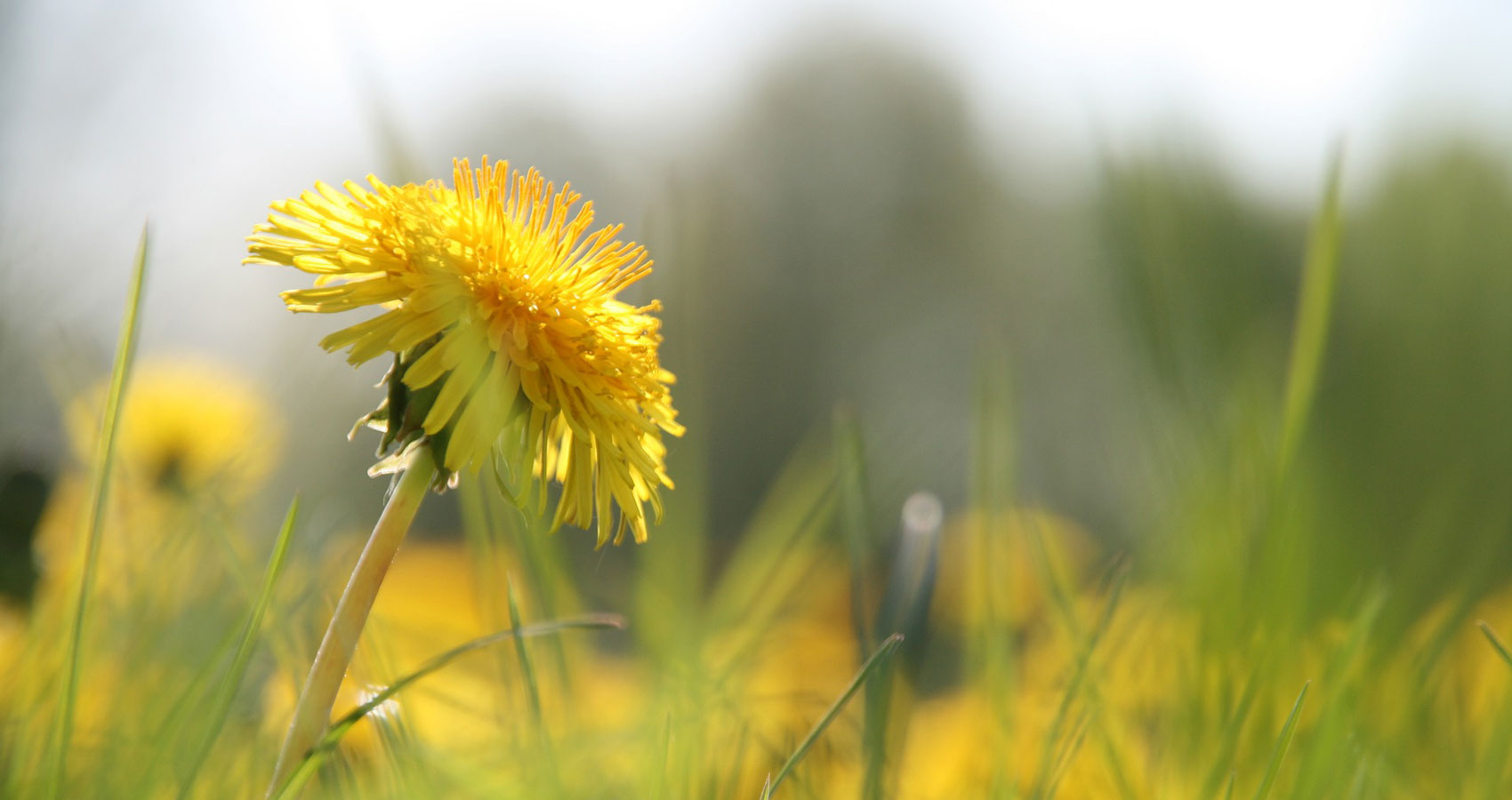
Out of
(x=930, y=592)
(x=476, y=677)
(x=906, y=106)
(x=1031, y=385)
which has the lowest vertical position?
(x=1031, y=385)

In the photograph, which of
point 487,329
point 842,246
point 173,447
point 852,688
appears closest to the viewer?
point 852,688

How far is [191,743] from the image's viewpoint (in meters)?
0.23

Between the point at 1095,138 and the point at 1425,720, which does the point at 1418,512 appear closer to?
the point at 1425,720

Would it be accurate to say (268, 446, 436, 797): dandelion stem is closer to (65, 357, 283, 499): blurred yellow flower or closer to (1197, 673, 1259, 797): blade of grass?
(1197, 673, 1259, 797): blade of grass

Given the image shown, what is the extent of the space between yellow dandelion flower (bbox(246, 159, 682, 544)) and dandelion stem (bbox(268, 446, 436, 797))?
0.02 m

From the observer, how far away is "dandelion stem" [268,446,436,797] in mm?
187

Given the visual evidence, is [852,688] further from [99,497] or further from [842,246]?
[842,246]

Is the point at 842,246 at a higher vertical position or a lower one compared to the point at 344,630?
lower

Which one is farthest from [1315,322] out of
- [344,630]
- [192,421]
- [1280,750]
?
[192,421]

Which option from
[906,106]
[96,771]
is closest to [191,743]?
[96,771]

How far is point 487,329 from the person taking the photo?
280mm

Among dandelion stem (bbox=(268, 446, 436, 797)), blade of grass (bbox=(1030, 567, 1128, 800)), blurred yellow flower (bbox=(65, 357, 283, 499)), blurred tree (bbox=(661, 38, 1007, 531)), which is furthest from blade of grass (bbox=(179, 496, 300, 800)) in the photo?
blurred tree (bbox=(661, 38, 1007, 531))

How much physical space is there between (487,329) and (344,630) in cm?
11

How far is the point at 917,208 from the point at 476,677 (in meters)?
3.86
